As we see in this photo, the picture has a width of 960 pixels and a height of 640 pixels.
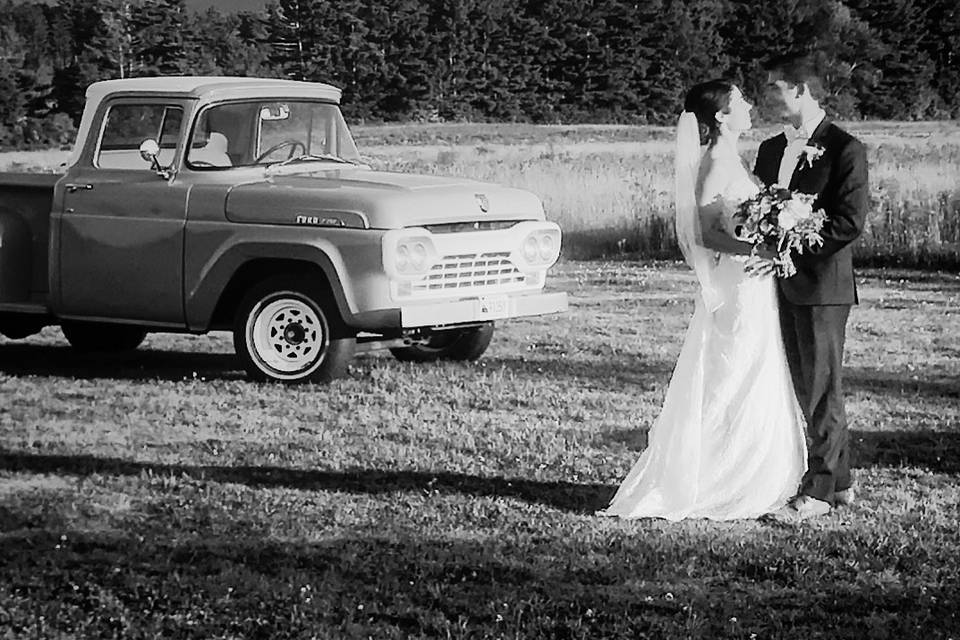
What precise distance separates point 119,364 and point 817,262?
6.73 m

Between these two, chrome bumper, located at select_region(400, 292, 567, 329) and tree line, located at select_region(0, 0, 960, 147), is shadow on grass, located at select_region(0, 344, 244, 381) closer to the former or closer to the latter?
chrome bumper, located at select_region(400, 292, 567, 329)

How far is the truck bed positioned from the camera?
37.3 ft

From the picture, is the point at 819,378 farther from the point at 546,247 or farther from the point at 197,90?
the point at 197,90

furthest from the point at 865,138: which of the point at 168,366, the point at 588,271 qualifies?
the point at 168,366

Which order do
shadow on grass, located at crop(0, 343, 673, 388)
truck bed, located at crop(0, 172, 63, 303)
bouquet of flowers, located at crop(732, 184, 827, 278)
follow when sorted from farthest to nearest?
truck bed, located at crop(0, 172, 63, 303), shadow on grass, located at crop(0, 343, 673, 388), bouquet of flowers, located at crop(732, 184, 827, 278)

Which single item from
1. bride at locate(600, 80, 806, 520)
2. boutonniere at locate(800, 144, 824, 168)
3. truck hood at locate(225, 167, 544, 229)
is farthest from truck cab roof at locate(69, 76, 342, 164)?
boutonniere at locate(800, 144, 824, 168)

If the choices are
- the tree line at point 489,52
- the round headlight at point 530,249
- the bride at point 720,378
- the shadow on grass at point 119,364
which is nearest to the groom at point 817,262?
the bride at point 720,378

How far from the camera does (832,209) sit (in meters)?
6.58

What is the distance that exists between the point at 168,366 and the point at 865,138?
130 ft

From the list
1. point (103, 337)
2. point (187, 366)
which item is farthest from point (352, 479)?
point (103, 337)

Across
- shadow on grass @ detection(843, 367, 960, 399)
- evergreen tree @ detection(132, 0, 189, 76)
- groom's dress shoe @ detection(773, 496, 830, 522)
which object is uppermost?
evergreen tree @ detection(132, 0, 189, 76)

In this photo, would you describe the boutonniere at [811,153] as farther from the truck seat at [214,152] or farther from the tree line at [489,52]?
the tree line at [489,52]

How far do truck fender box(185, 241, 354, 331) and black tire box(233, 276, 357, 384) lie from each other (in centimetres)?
16

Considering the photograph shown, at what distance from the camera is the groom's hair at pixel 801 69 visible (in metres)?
6.63
